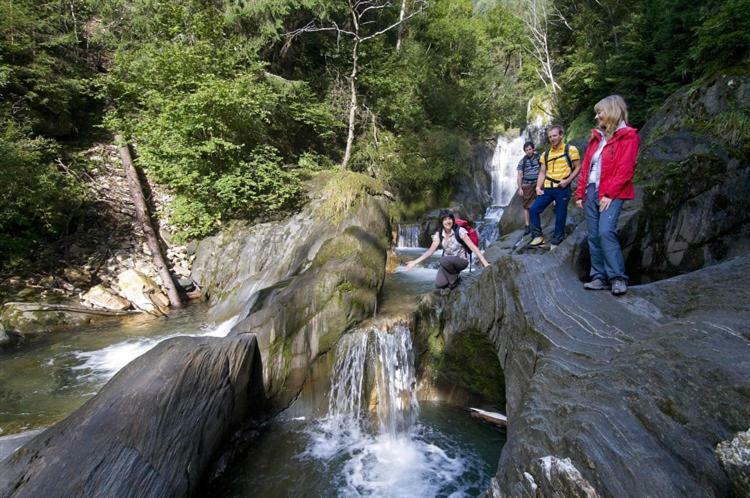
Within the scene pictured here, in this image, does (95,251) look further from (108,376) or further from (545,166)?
(545,166)

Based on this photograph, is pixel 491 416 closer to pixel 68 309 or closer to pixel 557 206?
pixel 557 206

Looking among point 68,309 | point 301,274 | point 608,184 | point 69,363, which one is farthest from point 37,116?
point 608,184

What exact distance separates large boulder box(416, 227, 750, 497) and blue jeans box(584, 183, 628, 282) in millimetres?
282

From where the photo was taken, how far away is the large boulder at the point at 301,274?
634cm

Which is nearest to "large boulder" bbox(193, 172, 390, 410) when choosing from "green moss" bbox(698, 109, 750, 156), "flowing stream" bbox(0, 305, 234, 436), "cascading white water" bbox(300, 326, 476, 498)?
"cascading white water" bbox(300, 326, 476, 498)

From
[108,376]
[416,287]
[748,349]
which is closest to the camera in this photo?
[748,349]

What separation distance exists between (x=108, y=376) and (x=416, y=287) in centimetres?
694

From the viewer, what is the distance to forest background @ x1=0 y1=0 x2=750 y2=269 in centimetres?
916

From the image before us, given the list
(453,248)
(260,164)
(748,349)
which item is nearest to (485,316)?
(453,248)

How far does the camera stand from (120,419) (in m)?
3.88

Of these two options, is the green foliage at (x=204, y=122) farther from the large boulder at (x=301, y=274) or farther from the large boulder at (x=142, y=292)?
the large boulder at (x=142, y=292)

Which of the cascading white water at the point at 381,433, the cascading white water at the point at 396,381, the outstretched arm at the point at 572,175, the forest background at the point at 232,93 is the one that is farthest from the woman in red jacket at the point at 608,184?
the cascading white water at the point at 396,381

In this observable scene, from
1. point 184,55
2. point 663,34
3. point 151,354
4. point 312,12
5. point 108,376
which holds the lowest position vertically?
point 108,376

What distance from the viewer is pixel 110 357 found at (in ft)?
23.9
